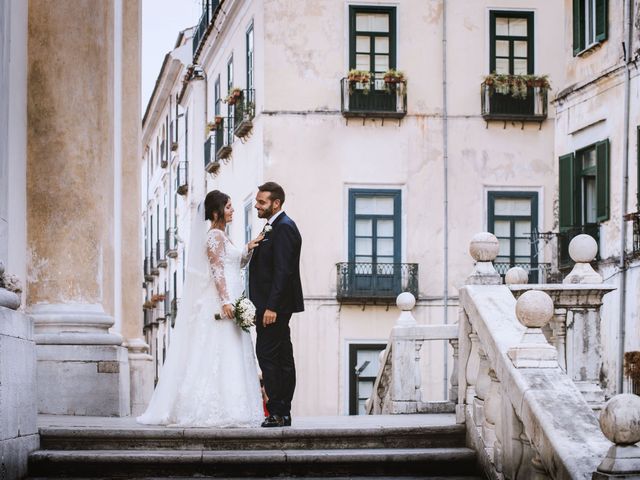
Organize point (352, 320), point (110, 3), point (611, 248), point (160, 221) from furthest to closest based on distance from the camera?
point (160, 221) → point (352, 320) → point (611, 248) → point (110, 3)

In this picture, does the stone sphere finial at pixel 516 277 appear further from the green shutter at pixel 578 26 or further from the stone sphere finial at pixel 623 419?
the green shutter at pixel 578 26

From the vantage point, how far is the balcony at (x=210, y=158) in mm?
37200

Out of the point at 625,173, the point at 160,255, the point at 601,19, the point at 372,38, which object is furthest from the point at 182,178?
the point at 625,173

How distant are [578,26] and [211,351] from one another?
16631mm

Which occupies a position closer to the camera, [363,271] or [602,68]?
[602,68]

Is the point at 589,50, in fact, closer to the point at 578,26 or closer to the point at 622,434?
the point at 578,26

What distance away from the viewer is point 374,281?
101 feet

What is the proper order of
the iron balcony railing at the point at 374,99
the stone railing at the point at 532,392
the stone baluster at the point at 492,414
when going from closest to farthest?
the stone railing at the point at 532,392 < the stone baluster at the point at 492,414 < the iron balcony railing at the point at 374,99

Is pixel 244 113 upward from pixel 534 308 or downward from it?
upward

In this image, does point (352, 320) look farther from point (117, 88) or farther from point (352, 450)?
point (352, 450)

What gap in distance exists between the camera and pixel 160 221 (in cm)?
5588

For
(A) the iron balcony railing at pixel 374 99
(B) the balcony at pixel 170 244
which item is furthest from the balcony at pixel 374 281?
(B) the balcony at pixel 170 244

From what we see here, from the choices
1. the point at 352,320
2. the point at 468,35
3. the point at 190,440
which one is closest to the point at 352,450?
the point at 190,440

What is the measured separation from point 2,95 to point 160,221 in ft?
153
